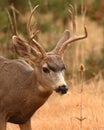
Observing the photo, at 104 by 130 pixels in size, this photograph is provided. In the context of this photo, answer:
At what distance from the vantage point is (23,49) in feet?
27.0

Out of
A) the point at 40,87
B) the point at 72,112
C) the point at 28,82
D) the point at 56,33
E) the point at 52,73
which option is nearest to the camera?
the point at 52,73

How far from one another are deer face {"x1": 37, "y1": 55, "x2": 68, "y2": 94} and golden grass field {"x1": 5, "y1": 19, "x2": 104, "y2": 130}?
24.8 inches

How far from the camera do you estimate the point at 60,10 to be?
1758 centimetres

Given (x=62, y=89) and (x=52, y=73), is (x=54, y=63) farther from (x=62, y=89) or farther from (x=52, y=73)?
(x=62, y=89)

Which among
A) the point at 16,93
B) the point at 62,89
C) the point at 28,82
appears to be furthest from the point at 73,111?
the point at 62,89

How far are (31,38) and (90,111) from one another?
172 cm

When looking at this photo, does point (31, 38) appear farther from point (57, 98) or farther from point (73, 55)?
point (73, 55)

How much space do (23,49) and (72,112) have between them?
5.18ft

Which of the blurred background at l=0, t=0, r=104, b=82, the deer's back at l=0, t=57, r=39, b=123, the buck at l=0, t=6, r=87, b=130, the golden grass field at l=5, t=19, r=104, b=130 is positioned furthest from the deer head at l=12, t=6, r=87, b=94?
the blurred background at l=0, t=0, r=104, b=82

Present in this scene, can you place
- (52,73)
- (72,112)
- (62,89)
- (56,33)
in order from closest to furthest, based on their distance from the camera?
1. (62,89)
2. (52,73)
3. (72,112)
4. (56,33)

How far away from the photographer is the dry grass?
859 centimetres

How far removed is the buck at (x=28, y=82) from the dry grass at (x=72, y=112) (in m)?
0.55

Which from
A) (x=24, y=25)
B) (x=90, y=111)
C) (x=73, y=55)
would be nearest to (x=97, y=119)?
(x=90, y=111)

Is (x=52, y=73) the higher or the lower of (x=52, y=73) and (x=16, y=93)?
the higher
